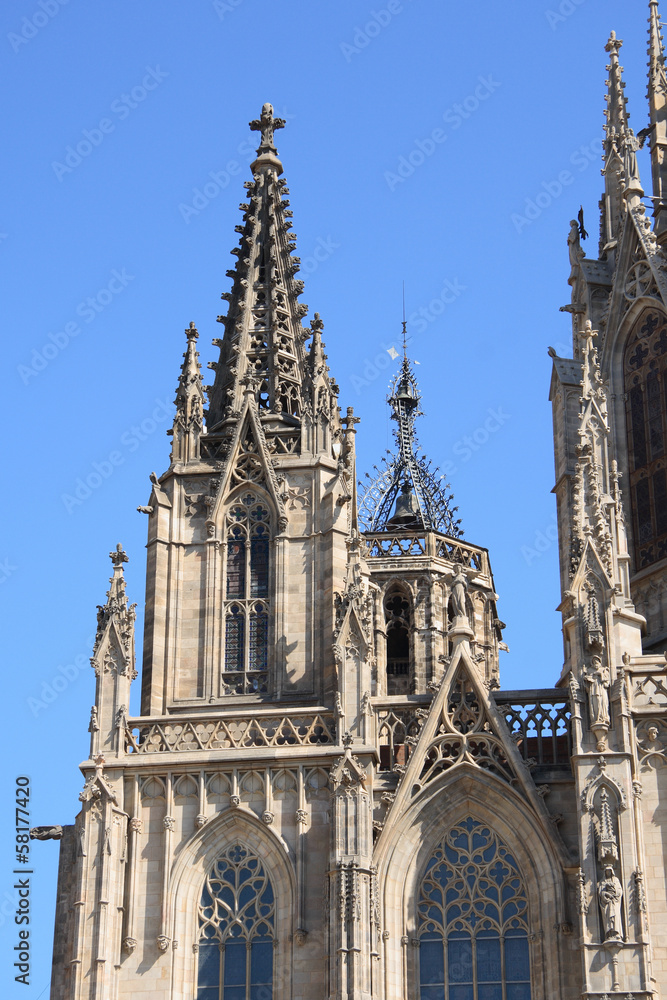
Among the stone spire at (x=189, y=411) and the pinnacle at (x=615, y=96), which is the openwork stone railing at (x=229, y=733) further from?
the pinnacle at (x=615, y=96)

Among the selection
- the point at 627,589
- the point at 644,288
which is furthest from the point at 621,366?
the point at 627,589

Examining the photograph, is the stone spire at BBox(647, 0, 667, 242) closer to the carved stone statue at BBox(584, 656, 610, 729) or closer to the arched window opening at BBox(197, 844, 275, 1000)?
the carved stone statue at BBox(584, 656, 610, 729)

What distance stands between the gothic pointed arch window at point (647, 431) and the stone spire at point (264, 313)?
706 centimetres

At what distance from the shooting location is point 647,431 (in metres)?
42.5

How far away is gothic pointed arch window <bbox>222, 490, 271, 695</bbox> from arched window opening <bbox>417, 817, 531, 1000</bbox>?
16.3ft

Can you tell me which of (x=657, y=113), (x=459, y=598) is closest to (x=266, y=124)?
(x=657, y=113)

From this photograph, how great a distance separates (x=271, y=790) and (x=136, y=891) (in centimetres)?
290

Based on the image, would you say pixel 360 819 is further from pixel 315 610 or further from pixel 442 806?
pixel 315 610

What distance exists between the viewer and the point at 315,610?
3828cm

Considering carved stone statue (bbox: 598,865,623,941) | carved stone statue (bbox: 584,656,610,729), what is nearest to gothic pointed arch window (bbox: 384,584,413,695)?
carved stone statue (bbox: 584,656,610,729)

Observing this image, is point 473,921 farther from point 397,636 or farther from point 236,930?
point 397,636

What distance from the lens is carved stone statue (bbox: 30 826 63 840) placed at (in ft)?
124

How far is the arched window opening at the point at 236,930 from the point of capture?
114 ft

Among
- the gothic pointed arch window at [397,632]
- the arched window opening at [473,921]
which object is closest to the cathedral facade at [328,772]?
the arched window opening at [473,921]
